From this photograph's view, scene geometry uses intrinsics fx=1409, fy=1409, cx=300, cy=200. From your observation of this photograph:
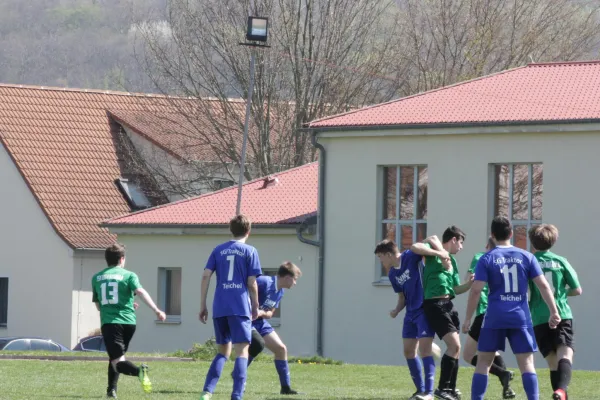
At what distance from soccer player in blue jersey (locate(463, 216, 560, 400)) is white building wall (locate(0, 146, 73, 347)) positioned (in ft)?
103

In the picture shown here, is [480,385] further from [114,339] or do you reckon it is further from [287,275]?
[114,339]

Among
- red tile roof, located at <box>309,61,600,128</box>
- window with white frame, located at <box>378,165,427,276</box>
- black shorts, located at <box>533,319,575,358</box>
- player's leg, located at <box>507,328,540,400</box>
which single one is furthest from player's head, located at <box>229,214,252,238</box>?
window with white frame, located at <box>378,165,427,276</box>

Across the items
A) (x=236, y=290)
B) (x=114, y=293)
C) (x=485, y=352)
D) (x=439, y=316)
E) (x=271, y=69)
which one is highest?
(x=271, y=69)

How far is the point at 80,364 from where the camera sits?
20688 mm

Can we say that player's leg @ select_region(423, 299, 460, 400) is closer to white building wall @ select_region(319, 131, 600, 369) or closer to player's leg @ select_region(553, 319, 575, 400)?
player's leg @ select_region(553, 319, 575, 400)

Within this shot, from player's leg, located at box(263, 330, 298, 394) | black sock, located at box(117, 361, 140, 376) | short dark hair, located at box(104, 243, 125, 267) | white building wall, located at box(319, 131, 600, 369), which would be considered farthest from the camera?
white building wall, located at box(319, 131, 600, 369)

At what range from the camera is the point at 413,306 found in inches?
553

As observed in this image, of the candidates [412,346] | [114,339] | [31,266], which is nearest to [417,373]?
[412,346]

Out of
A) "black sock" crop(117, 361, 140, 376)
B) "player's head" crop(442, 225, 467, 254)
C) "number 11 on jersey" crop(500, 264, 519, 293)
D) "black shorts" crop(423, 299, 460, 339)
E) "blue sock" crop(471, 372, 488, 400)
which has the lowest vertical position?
"black sock" crop(117, 361, 140, 376)

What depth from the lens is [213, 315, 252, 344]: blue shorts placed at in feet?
42.8

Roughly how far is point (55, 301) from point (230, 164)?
7.36 metres

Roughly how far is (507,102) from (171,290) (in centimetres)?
1088

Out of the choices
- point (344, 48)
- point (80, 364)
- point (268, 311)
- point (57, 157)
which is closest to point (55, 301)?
point (57, 157)

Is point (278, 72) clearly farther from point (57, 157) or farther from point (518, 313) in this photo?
point (518, 313)
